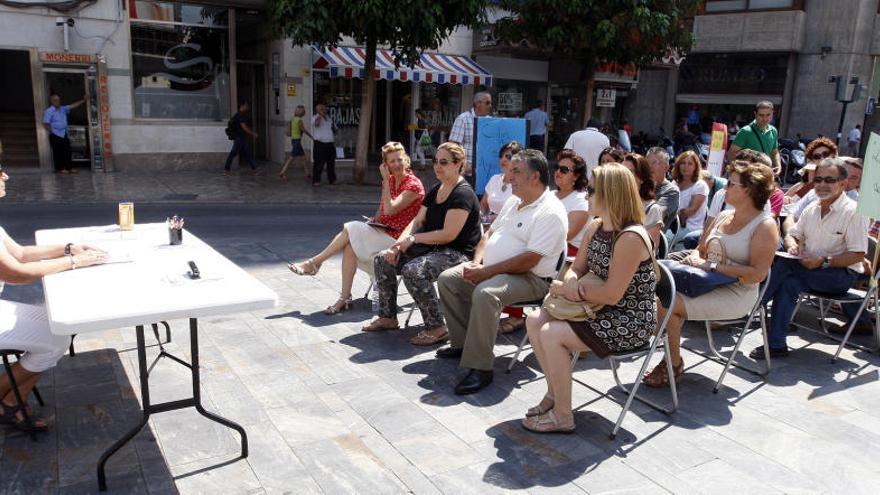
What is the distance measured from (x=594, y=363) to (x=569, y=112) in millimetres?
17963

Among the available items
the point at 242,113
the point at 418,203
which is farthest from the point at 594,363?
the point at 242,113

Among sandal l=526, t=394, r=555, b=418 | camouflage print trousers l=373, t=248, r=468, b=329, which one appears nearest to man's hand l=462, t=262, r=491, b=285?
camouflage print trousers l=373, t=248, r=468, b=329

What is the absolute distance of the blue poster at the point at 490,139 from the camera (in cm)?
770

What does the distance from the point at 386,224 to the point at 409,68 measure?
11.0m

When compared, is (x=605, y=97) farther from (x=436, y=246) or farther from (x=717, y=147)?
(x=436, y=246)

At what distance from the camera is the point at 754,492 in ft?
10.4

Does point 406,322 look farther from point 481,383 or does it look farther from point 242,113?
point 242,113

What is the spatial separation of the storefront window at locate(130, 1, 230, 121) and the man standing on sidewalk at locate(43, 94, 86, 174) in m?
1.49

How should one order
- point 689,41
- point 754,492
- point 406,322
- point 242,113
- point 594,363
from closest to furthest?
point 754,492, point 594,363, point 406,322, point 242,113, point 689,41

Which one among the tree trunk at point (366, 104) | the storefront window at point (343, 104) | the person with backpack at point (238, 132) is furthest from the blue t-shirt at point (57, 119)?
the tree trunk at point (366, 104)

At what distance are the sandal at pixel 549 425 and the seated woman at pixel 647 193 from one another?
5.73 feet

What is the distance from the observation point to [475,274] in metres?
4.45

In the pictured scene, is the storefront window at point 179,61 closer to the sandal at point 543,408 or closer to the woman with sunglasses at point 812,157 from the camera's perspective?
the woman with sunglasses at point 812,157

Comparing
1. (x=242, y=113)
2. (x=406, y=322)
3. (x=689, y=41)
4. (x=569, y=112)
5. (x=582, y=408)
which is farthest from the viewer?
(x=569, y=112)
